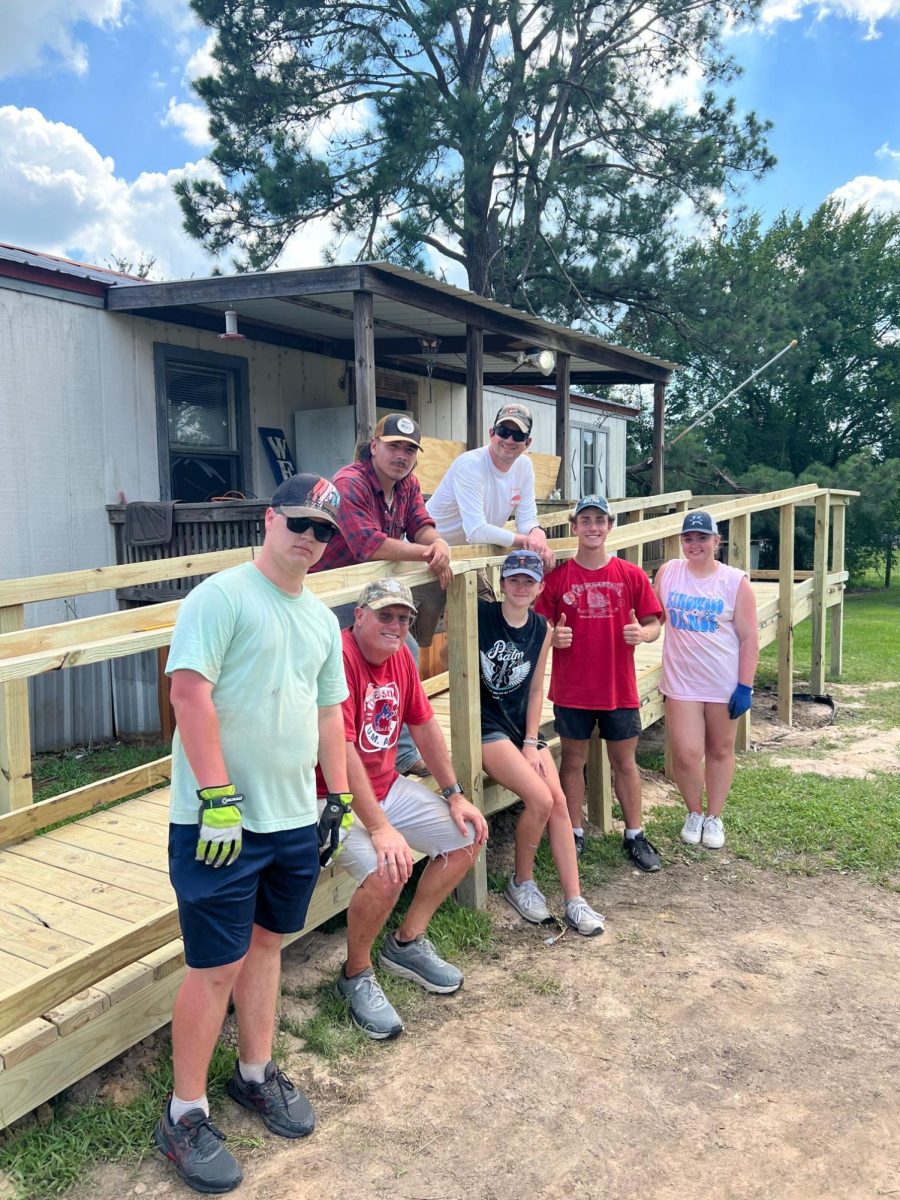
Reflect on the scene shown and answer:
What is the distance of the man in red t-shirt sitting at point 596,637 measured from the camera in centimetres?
441

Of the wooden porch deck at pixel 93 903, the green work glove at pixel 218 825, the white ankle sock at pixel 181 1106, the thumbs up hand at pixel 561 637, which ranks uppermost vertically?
the thumbs up hand at pixel 561 637

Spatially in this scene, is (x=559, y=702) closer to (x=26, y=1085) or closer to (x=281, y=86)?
(x=26, y=1085)

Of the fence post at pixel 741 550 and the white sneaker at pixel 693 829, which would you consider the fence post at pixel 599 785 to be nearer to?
the white sneaker at pixel 693 829

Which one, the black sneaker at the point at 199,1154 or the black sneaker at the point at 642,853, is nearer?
the black sneaker at the point at 199,1154

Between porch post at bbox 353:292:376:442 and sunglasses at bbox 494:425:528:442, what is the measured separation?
A: 2939 mm

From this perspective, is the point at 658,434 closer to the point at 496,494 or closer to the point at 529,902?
the point at 496,494

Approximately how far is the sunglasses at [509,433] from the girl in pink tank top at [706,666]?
1.11 meters

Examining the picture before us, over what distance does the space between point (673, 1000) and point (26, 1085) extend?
2130 mm

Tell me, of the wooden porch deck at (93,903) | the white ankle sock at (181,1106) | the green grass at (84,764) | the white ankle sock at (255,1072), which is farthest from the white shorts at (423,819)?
the green grass at (84,764)

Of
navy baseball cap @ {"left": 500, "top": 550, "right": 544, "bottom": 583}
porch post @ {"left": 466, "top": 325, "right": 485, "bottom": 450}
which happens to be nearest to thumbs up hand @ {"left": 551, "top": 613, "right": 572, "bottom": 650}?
navy baseball cap @ {"left": 500, "top": 550, "right": 544, "bottom": 583}

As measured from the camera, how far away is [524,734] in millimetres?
4090

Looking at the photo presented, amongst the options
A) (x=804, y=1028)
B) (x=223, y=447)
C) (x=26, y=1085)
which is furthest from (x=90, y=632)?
(x=223, y=447)

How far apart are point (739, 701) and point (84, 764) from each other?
4.63m

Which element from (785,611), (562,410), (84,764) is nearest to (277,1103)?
(84,764)
